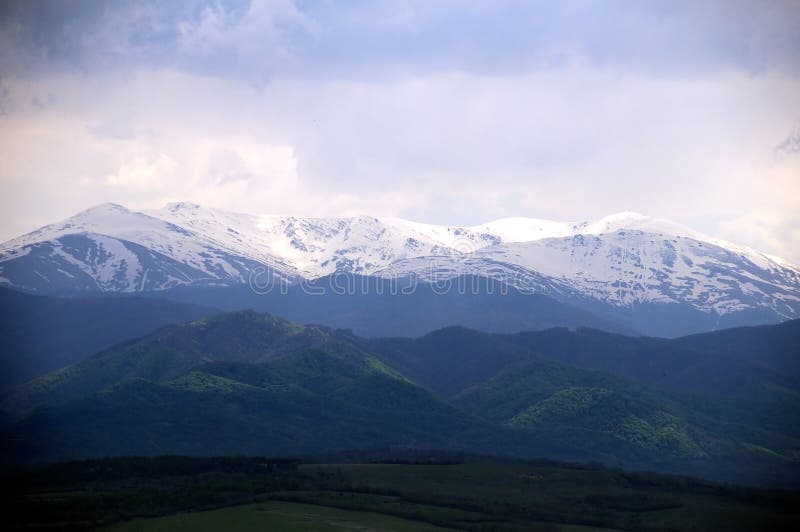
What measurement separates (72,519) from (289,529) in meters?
33.4

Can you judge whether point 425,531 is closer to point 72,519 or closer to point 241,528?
point 241,528

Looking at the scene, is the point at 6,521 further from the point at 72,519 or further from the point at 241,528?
the point at 241,528

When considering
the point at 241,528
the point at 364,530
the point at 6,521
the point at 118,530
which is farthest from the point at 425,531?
the point at 6,521

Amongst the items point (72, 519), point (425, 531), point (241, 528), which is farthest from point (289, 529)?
point (72, 519)

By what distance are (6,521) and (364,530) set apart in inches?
2130

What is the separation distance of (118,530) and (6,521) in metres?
18.6

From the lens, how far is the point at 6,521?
19750 cm

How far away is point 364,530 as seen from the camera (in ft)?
643

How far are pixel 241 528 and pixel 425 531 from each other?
1096 inches

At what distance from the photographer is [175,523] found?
654 feet

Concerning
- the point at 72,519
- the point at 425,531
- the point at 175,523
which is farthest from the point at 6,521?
the point at 425,531

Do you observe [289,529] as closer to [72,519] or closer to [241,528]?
[241,528]

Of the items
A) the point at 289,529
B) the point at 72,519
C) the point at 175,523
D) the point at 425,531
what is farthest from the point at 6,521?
the point at 425,531

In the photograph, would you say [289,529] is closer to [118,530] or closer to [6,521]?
[118,530]
